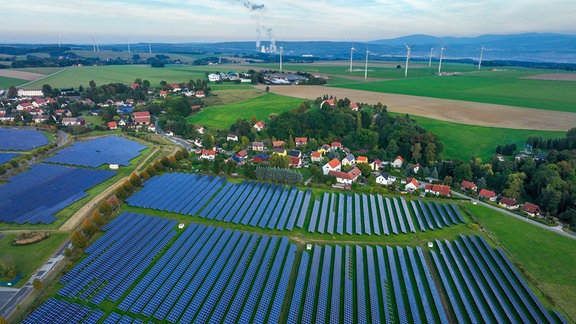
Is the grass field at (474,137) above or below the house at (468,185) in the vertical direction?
above

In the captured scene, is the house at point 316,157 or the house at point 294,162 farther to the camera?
the house at point 316,157

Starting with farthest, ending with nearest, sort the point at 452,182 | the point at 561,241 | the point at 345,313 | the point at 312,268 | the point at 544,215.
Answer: the point at 452,182
the point at 544,215
the point at 561,241
the point at 312,268
the point at 345,313

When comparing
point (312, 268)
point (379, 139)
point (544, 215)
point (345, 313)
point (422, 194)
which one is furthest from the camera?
point (379, 139)

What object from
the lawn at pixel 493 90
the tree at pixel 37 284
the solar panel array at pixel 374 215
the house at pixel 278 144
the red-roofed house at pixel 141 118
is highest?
the lawn at pixel 493 90

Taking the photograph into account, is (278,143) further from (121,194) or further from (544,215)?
(544,215)

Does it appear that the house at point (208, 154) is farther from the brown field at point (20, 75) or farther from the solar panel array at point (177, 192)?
the brown field at point (20, 75)

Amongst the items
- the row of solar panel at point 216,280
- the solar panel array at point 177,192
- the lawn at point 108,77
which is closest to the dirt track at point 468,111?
the solar panel array at point 177,192

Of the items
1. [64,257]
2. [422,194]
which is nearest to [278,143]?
[422,194]
